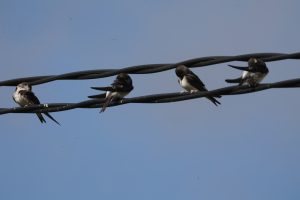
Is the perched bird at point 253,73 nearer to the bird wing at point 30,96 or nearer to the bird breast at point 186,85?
the bird breast at point 186,85

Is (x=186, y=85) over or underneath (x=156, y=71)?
over

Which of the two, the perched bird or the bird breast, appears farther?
the bird breast

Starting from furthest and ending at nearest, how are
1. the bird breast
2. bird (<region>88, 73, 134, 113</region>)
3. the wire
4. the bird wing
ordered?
the bird wing → the bird breast → bird (<region>88, 73, 134, 113</region>) → the wire

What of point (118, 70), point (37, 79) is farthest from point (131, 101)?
point (37, 79)

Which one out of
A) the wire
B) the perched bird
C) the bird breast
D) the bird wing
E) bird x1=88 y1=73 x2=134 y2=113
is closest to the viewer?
the wire

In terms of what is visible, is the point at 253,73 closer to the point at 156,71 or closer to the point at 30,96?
the point at 156,71

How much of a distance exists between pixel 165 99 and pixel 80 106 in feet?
2.99

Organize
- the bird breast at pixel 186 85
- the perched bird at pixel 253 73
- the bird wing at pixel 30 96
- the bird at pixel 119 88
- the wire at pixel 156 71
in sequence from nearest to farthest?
the wire at pixel 156 71 < the perched bird at pixel 253 73 < the bird at pixel 119 88 < the bird breast at pixel 186 85 < the bird wing at pixel 30 96

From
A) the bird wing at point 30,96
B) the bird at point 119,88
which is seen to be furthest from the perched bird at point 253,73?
the bird wing at point 30,96

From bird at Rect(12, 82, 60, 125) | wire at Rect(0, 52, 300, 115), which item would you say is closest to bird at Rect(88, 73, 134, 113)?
wire at Rect(0, 52, 300, 115)

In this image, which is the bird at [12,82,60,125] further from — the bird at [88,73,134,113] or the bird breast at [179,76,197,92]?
the bird breast at [179,76,197,92]

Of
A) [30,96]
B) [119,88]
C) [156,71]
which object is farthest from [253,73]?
[30,96]

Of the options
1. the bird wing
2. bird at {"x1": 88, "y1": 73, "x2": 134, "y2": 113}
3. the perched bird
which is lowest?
the perched bird

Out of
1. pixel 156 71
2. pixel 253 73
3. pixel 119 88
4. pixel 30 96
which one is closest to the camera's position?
pixel 156 71
